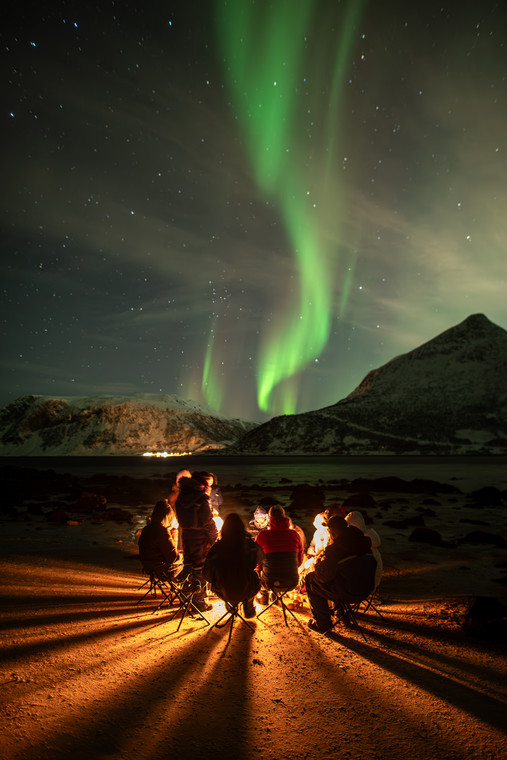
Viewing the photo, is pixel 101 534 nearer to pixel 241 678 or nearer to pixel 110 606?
pixel 110 606

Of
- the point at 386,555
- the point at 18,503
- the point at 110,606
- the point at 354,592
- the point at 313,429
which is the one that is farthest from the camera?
the point at 313,429

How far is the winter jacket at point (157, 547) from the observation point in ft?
24.7

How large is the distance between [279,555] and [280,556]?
0.9 inches

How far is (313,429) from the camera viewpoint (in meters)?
171

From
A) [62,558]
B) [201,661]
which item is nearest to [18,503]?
[62,558]

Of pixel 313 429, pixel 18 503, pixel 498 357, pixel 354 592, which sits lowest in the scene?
pixel 18 503

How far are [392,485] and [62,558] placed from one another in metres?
34.3

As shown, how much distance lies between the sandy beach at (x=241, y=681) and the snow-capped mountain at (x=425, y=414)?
151564 millimetres

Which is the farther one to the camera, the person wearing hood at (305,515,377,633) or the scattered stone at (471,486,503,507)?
the scattered stone at (471,486,503,507)

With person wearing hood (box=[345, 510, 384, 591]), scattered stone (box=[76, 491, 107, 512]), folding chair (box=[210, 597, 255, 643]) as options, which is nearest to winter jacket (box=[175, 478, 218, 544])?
folding chair (box=[210, 597, 255, 643])

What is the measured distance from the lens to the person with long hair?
623 cm

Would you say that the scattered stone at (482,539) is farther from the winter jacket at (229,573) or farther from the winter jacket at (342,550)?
the winter jacket at (229,573)

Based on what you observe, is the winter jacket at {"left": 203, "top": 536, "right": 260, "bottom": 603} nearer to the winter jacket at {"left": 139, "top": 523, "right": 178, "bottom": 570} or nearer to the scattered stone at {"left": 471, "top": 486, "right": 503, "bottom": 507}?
the winter jacket at {"left": 139, "top": 523, "right": 178, "bottom": 570}

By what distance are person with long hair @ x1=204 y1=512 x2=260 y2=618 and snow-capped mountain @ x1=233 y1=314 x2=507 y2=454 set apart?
502ft
